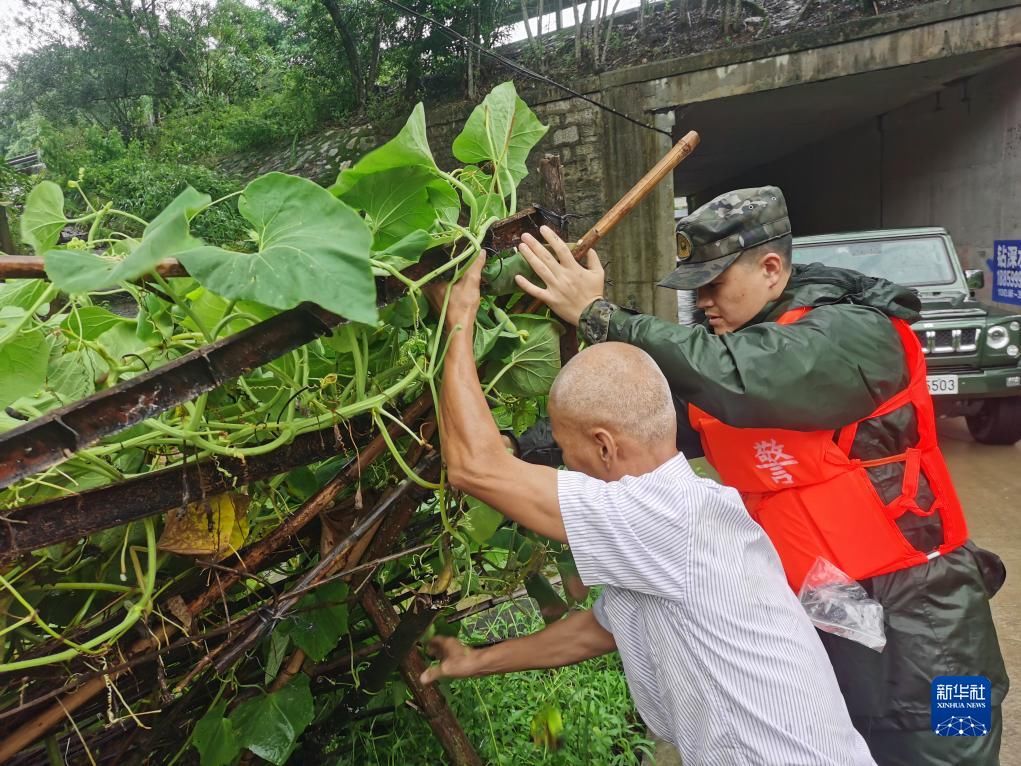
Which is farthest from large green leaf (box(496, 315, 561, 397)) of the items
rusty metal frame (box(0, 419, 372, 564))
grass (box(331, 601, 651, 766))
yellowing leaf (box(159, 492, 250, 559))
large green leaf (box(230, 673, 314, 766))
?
grass (box(331, 601, 651, 766))

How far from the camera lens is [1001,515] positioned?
4617mm

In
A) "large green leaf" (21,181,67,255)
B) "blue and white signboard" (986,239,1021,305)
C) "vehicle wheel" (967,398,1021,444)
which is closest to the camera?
"large green leaf" (21,181,67,255)

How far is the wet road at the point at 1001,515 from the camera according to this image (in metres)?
→ 2.91

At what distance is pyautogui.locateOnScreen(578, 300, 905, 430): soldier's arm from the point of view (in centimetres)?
152

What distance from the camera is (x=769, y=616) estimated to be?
1303mm

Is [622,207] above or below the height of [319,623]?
above

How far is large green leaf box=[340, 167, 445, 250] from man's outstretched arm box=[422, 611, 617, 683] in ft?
3.16

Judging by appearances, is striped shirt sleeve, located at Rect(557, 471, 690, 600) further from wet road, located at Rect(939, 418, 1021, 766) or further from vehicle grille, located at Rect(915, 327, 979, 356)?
vehicle grille, located at Rect(915, 327, 979, 356)

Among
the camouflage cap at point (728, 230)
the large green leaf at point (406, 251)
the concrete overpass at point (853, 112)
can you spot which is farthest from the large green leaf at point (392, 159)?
the concrete overpass at point (853, 112)

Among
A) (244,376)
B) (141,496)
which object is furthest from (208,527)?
(244,376)

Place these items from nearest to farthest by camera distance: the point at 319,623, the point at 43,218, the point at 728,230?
the point at 43,218 < the point at 319,623 < the point at 728,230

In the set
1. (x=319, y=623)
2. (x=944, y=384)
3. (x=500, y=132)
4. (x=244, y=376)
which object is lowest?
(x=944, y=384)

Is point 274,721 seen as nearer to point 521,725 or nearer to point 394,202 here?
point 394,202

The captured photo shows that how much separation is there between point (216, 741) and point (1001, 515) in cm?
489
